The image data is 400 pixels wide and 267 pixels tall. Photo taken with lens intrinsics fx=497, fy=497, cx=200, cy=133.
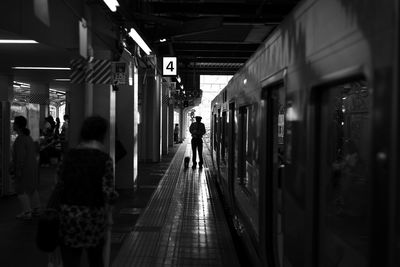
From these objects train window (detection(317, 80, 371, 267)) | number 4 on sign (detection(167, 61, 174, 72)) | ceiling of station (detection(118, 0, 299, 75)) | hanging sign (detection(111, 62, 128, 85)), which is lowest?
train window (detection(317, 80, 371, 267))

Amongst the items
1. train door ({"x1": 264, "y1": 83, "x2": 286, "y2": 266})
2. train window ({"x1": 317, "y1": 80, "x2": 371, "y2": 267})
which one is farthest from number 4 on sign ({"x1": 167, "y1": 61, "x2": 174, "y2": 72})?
train door ({"x1": 264, "y1": 83, "x2": 286, "y2": 266})

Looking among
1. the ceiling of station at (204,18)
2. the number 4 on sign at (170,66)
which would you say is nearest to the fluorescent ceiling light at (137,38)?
the ceiling of station at (204,18)

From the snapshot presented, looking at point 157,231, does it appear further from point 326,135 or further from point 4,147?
point 326,135

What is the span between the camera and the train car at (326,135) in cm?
161

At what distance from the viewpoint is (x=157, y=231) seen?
285 inches

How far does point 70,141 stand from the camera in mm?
9664

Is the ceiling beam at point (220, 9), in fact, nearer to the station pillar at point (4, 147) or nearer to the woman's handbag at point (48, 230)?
the station pillar at point (4, 147)

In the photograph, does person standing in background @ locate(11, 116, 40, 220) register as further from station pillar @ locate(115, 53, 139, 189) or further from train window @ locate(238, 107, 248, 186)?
station pillar @ locate(115, 53, 139, 189)

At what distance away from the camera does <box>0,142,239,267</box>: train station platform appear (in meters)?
5.82

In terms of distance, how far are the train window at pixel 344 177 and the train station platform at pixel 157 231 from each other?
188 centimetres

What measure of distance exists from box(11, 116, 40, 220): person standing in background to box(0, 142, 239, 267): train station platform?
12.1 inches

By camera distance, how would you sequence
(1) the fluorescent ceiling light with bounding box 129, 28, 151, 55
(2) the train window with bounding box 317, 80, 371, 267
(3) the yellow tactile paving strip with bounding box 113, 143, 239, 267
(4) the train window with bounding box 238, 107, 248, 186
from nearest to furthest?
(2) the train window with bounding box 317, 80, 371, 267
(3) the yellow tactile paving strip with bounding box 113, 143, 239, 267
(4) the train window with bounding box 238, 107, 248, 186
(1) the fluorescent ceiling light with bounding box 129, 28, 151, 55

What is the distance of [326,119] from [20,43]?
703 centimetres

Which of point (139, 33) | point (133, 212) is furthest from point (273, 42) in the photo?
point (133, 212)
